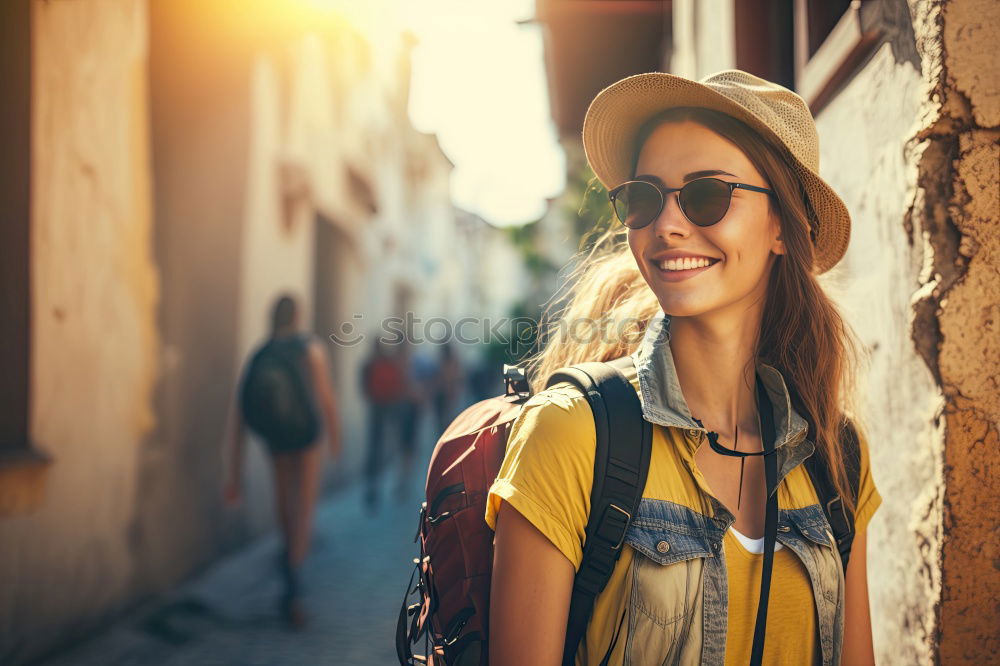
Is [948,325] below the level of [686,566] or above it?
above

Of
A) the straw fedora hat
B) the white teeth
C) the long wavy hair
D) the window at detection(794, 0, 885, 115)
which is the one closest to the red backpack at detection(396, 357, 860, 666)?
the long wavy hair

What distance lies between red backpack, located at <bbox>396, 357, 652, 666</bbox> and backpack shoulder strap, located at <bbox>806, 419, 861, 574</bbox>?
46 centimetres

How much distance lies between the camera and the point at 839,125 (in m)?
2.63

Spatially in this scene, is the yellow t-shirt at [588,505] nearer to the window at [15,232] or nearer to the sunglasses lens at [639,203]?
the sunglasses lens at [639,203]

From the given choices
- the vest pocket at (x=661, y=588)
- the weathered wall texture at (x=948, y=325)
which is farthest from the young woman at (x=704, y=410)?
the weathered wall texture at (x=948, y=325)

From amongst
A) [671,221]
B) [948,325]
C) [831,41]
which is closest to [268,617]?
[671,221]

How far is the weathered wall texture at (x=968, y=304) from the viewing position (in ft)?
5.62

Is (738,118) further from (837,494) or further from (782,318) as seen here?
(837,494)

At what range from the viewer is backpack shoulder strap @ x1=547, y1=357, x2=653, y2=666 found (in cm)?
135

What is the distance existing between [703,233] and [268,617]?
3.95 m

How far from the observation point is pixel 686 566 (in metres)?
1.38

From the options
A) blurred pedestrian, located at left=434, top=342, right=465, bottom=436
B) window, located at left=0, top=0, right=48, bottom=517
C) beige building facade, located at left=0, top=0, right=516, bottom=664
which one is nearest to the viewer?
window, located at left=0, top=0, right=48, bottom=517

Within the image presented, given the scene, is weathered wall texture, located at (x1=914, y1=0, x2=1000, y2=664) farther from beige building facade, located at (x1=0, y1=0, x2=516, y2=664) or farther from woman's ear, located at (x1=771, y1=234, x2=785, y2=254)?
beige building facade, located at (x1=0, y1=0, x2=516, y2=664)

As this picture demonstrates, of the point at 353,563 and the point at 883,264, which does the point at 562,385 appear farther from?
the point at 353,563
